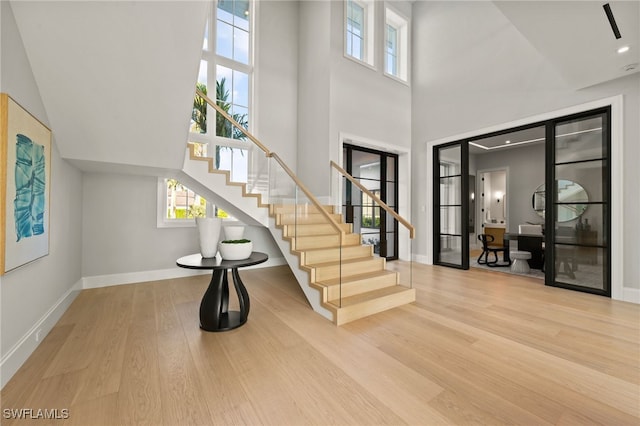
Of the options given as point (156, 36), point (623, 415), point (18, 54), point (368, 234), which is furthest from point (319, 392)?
point (368, 234)

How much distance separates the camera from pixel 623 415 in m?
1.55

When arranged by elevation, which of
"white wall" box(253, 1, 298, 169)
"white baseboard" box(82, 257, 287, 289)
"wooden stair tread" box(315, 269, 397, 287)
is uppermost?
"white wall" box(253, 1, 298, 169)

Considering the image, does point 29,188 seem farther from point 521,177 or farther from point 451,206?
point 521,177

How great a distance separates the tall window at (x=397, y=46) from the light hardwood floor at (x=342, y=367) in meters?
5.52

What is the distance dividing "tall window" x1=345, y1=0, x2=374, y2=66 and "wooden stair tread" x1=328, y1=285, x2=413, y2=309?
4.83 metres

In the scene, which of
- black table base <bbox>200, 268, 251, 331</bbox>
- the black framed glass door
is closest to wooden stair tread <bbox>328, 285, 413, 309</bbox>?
black table base <bbox>200, 268, 251, 331</bbox>

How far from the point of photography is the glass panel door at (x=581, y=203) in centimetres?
377

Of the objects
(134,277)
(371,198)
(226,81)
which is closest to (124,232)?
(134,277)

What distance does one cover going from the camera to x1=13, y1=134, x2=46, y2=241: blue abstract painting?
198 cm

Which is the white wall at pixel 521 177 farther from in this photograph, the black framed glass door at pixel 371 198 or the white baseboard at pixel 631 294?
the white baseboard at pixel 631 294

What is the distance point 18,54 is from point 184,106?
48.6 inches

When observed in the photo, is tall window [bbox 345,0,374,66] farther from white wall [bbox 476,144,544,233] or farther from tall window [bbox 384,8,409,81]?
white wall [bbox 476,144,544,233]

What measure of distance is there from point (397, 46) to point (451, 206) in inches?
162

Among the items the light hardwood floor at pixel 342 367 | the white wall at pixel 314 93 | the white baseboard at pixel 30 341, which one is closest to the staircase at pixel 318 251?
the light hardwood floor at pixel 342 367
